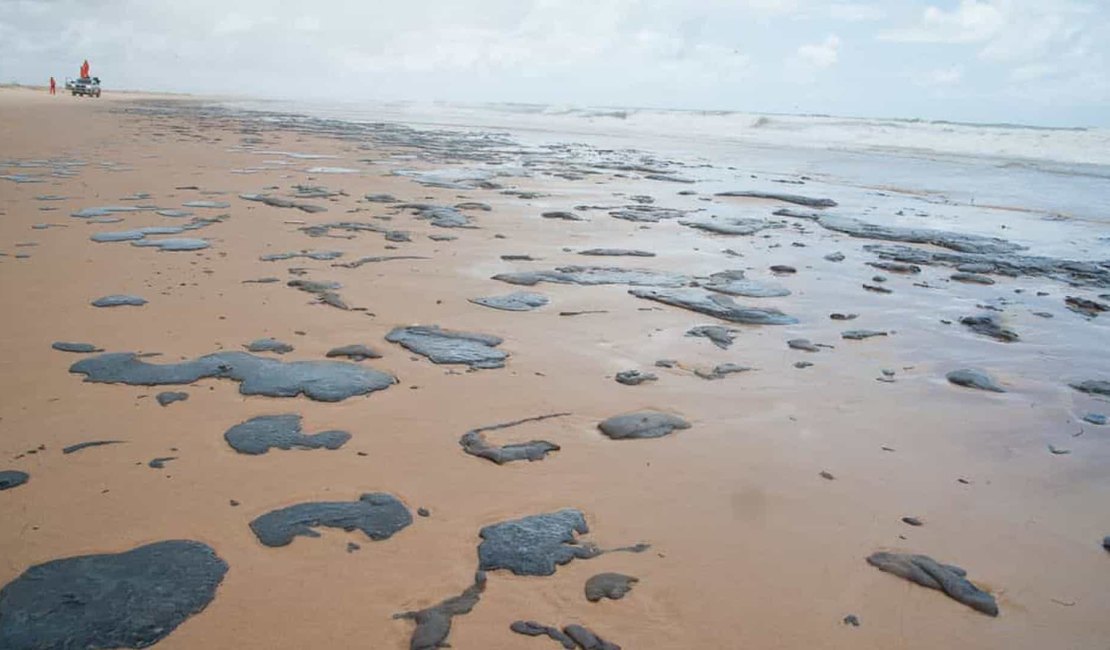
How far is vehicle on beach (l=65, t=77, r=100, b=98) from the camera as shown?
44.1 metres

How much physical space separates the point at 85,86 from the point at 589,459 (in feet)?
169

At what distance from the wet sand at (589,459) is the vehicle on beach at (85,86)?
4639 centimetres

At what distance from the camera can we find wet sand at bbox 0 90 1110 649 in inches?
79.9

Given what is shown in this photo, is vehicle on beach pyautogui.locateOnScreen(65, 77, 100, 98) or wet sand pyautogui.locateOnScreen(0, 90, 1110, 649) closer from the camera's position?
wet sand pyautogui.locateOnScreen(0, 90, 1110, 649)

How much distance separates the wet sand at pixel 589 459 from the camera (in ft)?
6.66

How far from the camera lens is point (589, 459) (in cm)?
285

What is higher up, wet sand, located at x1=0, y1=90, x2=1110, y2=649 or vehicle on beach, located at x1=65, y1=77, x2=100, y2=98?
vehicle on beach, located at x1=65, y1=77, x2=100, y2=98

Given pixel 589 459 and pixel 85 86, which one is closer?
pixel 589 459

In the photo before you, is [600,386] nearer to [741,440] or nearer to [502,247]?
[741,440]

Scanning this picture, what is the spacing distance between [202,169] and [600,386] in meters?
9.37

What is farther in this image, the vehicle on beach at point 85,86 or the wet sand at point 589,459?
the vehicle on beach at point 85,86

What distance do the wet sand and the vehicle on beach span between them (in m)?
46.4

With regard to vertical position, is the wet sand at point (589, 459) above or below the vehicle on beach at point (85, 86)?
below

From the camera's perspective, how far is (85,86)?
44.5 meters
